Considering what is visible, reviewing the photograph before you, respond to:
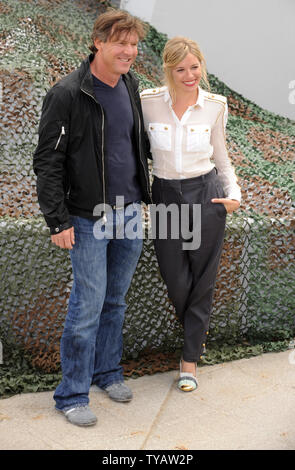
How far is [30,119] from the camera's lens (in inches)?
169

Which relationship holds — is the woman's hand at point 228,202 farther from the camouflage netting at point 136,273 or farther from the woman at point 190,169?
the camouflage netting at point 136,273

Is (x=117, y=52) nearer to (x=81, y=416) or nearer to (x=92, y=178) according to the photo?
(x=92, y=178)

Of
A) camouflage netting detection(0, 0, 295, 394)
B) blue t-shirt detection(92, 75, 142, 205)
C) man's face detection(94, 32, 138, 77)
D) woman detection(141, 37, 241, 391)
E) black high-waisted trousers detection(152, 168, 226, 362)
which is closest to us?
man's face detection(94, 32, 138, 77)

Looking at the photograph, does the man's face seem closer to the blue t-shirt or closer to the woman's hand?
the blue t-shirt

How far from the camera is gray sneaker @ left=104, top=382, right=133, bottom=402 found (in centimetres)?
313

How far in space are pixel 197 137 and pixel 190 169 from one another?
157 millimetres

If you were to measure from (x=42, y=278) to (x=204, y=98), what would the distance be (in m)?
1.35

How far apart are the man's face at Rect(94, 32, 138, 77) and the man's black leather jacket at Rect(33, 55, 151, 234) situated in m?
0.09

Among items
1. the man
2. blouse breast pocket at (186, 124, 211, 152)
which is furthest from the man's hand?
blouse breast pocket at (186, 124, 211, 152)

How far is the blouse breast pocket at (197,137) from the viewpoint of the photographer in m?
2.83

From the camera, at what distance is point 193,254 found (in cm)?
303

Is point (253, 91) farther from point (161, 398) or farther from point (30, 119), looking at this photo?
point (161, 398)

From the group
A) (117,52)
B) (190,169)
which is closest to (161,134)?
(190,169)

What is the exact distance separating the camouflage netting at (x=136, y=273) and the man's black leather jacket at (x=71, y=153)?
0.75 meters
